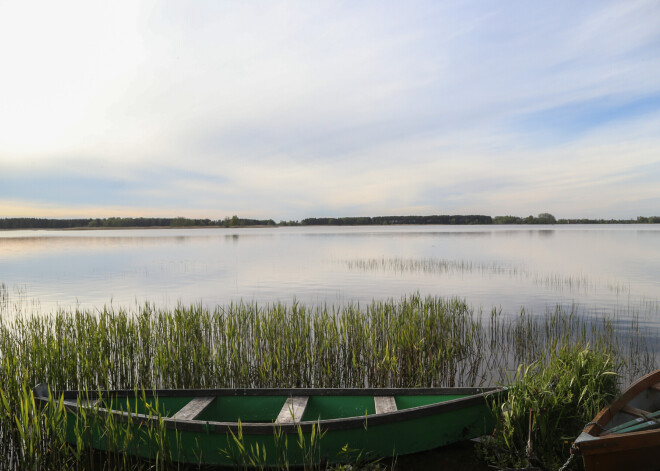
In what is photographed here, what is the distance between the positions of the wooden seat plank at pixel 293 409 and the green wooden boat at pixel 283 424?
1 centimetres

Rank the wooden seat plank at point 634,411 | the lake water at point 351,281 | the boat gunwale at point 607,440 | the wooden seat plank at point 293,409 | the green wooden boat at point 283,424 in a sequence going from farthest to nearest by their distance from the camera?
the lake water at point 351,281, the wooden seat plank at point 293,409, the wooden seat plank at point 634,411, the green wooden boat at point 283,424, the boat gunwale at point 607,440

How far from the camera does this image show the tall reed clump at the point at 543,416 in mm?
4852

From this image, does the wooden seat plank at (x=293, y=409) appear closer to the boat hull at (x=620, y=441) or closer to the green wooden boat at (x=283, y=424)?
the green wooden boat at (x=283, y=424)

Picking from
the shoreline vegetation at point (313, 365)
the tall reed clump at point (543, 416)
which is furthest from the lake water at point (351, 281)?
the tall reed clump at point (543, 416)

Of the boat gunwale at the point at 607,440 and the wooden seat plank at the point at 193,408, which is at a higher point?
the boat gunwale at the point at 607,440

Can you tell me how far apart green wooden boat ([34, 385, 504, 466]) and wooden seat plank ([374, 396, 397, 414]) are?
0.04 feet

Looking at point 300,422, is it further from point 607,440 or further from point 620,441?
point 620,441

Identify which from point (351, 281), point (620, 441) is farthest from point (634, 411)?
point (351, 281)

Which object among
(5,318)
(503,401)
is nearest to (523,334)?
(503,401)

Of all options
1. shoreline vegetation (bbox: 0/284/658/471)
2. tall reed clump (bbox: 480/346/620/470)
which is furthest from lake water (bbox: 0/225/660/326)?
tall reed clump (bbox: 480/346/620/470)

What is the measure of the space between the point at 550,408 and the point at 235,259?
32.7m

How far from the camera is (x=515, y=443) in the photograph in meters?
5.02

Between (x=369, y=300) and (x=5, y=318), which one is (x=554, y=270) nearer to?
(x=369, y=300)

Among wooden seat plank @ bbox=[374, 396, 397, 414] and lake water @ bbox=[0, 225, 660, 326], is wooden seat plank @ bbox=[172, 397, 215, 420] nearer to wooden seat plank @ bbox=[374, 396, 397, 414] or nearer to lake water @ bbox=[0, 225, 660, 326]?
wooden seat plank @ bbox=[374, 396, 397, 414]
